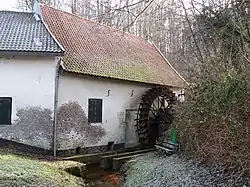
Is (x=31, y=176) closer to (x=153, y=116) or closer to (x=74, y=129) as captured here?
(x=74, y=129)

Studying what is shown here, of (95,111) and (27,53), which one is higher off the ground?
(27,53)

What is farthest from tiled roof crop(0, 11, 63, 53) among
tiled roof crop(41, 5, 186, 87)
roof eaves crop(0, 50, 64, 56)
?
tiled roof crop(41, 5, 186, 87)

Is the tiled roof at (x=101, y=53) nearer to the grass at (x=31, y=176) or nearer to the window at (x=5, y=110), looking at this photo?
the window at (x=5, y=110)

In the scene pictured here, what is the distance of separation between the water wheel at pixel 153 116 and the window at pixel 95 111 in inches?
94.3

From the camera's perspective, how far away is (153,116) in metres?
18.5

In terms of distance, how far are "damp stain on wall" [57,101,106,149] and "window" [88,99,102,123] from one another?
27cm

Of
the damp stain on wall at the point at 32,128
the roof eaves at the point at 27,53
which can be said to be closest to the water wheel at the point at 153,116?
the damp stain on wall at the point at 32,128

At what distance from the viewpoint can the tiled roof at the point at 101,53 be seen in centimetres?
1554

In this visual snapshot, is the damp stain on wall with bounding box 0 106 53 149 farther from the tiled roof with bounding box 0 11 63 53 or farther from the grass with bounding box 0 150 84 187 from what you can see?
the grass with bounding box 0 150 84 187

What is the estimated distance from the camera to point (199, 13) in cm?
1145

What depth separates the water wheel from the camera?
1731 centimetres

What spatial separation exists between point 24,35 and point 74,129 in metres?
4.20

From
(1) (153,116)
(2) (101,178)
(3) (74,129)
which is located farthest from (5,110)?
(1) (153,116)

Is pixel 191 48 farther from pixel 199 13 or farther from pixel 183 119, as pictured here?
pixel 183 119
